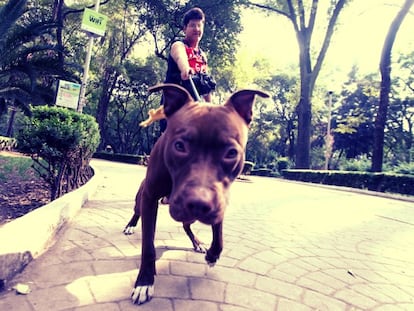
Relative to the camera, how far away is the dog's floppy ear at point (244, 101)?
2471mm

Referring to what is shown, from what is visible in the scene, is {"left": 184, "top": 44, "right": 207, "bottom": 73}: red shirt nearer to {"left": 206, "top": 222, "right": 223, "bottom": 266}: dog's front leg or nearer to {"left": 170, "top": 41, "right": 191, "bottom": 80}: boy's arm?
{"left": 170, "top": 41, "right": 191, "bottom": 80}: boy's arm

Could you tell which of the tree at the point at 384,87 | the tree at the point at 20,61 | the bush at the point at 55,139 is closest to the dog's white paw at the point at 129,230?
the bush at the point at 55,139

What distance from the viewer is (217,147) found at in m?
2.04

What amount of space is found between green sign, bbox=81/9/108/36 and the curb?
22.6ft

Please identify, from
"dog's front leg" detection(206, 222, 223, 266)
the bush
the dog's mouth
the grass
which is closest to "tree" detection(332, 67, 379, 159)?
the grass

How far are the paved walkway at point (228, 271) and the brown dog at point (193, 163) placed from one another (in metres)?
0.27

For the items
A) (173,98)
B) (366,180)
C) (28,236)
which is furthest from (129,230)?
(366,180)

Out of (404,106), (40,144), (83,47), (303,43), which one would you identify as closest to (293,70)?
(404,106)

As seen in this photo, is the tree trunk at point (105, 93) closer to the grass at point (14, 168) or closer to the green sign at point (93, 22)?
the grass at point (14, 168)

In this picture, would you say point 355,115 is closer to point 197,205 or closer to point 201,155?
point 201,155

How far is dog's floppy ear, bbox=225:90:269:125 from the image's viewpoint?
247 cm

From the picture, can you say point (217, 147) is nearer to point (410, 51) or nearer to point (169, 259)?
point (169, 259)

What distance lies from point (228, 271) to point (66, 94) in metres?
6.82

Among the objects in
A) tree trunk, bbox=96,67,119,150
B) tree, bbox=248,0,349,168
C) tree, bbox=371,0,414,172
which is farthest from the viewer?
tree trunk, bbox=96,67,119,150
